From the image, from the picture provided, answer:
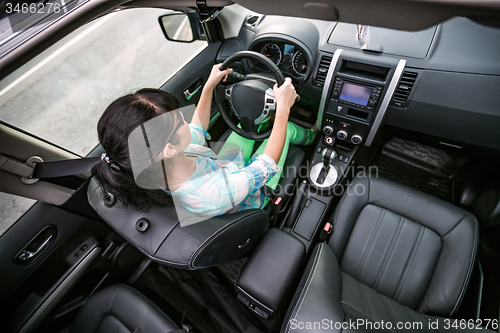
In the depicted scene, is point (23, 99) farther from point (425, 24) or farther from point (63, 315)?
point (425, 24)

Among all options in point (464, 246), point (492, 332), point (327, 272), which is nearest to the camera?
point (492, 332)

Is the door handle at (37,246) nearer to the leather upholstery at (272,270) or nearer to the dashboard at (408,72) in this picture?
the leather upholstery at (272,270)

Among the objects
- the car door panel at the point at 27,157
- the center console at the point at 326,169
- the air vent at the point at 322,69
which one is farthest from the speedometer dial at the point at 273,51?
the car door panel at the point at 27,157

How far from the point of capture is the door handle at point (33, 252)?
3.89ft

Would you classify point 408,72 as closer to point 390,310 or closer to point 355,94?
point 355,94

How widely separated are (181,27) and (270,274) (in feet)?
6.10

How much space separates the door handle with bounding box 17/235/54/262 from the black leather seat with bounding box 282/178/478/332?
1.35 meters

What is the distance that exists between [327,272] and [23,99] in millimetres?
2732

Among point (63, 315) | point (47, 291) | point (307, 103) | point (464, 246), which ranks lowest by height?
point (63, 315)

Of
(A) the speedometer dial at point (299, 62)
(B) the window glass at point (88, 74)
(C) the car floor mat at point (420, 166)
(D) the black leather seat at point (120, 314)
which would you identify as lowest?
(D) the black leather seat at point (120, 314)

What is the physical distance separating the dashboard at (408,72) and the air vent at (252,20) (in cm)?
8

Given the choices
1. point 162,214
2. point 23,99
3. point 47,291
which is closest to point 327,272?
point 162,214

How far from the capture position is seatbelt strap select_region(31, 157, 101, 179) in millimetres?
1011

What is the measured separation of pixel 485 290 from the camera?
1.14 meters
